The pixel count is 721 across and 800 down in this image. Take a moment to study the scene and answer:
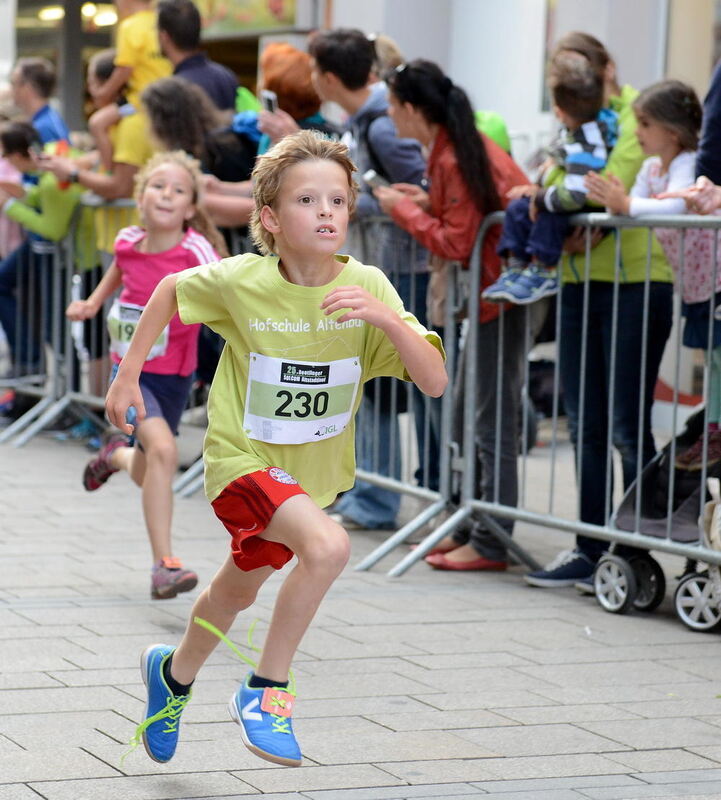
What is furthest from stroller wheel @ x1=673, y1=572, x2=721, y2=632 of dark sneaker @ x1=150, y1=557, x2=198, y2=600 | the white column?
the white column

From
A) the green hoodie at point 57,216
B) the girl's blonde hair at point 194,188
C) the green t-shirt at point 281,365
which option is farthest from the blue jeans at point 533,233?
the green hoodie at point 57,216

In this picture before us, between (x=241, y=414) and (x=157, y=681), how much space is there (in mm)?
727

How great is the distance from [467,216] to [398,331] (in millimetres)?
2967

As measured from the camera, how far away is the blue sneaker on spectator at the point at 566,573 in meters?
6.54

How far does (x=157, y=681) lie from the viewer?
13.4 ft

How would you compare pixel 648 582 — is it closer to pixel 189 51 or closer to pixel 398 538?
pixel 398 538

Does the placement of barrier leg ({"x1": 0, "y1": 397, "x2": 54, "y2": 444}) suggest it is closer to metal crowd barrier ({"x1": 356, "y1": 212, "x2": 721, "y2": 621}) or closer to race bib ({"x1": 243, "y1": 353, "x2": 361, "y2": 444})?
metal crowd barrier ({"x1": 356, "y1": 212, "x2": 721, "y2": 621})

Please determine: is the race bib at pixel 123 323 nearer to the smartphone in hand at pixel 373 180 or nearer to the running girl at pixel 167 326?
the running girl at pixel 167 326

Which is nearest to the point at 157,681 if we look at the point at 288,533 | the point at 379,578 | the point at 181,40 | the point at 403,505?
the point at 288,533

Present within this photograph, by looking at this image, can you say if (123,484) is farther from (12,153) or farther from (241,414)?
(241,414)

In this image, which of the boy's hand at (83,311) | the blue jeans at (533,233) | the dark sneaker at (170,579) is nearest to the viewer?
the dark sneaker at (170,579)

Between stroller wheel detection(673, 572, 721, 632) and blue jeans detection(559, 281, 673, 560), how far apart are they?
53 centimetres

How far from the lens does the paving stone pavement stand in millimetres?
4023

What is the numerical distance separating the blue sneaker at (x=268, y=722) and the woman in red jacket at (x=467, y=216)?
10.2ft
